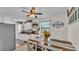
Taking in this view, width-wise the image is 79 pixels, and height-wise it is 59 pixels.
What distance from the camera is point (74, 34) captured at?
184cm

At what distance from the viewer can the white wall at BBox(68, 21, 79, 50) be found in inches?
71.9

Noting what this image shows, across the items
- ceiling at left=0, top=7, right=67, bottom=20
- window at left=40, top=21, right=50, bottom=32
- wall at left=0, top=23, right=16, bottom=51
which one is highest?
ceiling at left=0, top=7, right=67, bottom=20

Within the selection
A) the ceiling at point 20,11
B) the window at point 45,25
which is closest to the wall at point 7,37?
the ceiling at point 20,11

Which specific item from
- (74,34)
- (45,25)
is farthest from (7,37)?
(74,34)

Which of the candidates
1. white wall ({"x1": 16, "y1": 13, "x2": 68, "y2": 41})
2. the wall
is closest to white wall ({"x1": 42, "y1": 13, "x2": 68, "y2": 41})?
white wall ({"x1": 16, "y1": 13, "x2": 68, "y2": 41})

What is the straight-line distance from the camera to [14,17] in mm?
1908

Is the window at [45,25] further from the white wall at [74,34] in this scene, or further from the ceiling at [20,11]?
the white wall at [74,34]

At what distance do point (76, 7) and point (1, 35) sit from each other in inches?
50.9

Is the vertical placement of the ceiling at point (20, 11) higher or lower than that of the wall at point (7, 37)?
higher

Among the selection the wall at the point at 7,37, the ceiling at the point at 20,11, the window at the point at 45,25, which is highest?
the ceiling at the point at 20,11

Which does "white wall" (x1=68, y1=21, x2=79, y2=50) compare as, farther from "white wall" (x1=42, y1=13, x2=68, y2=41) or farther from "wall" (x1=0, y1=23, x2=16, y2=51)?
"wall" (x1=0, y1=23, x2=16, y2=51)

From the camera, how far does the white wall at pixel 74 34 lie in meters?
1.83

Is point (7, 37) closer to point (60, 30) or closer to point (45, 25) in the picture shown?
point (45, 25)
